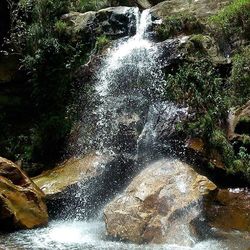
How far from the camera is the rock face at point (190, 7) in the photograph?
13297mm

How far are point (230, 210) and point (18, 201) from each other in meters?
4.28

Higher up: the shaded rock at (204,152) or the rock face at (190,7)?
the rock face at (190,7)

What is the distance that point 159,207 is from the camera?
310 inches

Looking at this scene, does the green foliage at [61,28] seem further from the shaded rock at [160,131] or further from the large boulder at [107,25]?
the shaded rock at [160,131]

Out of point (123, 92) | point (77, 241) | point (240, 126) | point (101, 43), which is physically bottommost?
point (77, 241)

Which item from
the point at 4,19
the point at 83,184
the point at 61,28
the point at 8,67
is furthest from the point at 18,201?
the point at 4,19

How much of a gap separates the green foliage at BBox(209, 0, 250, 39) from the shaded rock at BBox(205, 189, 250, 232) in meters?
4.88

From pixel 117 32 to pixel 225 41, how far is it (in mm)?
3342

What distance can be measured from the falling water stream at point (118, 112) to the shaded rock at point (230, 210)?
0.78 metres

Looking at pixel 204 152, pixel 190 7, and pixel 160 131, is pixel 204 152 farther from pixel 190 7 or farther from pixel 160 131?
pixel 190 7

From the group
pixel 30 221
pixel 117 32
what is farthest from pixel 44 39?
Answer: pixel 30 221

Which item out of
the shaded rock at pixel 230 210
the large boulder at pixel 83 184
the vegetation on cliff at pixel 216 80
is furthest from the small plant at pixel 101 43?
the shaded rock at pixel 230 210

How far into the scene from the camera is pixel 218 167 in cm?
982

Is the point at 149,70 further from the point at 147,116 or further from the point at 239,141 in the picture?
the point at 239,141
